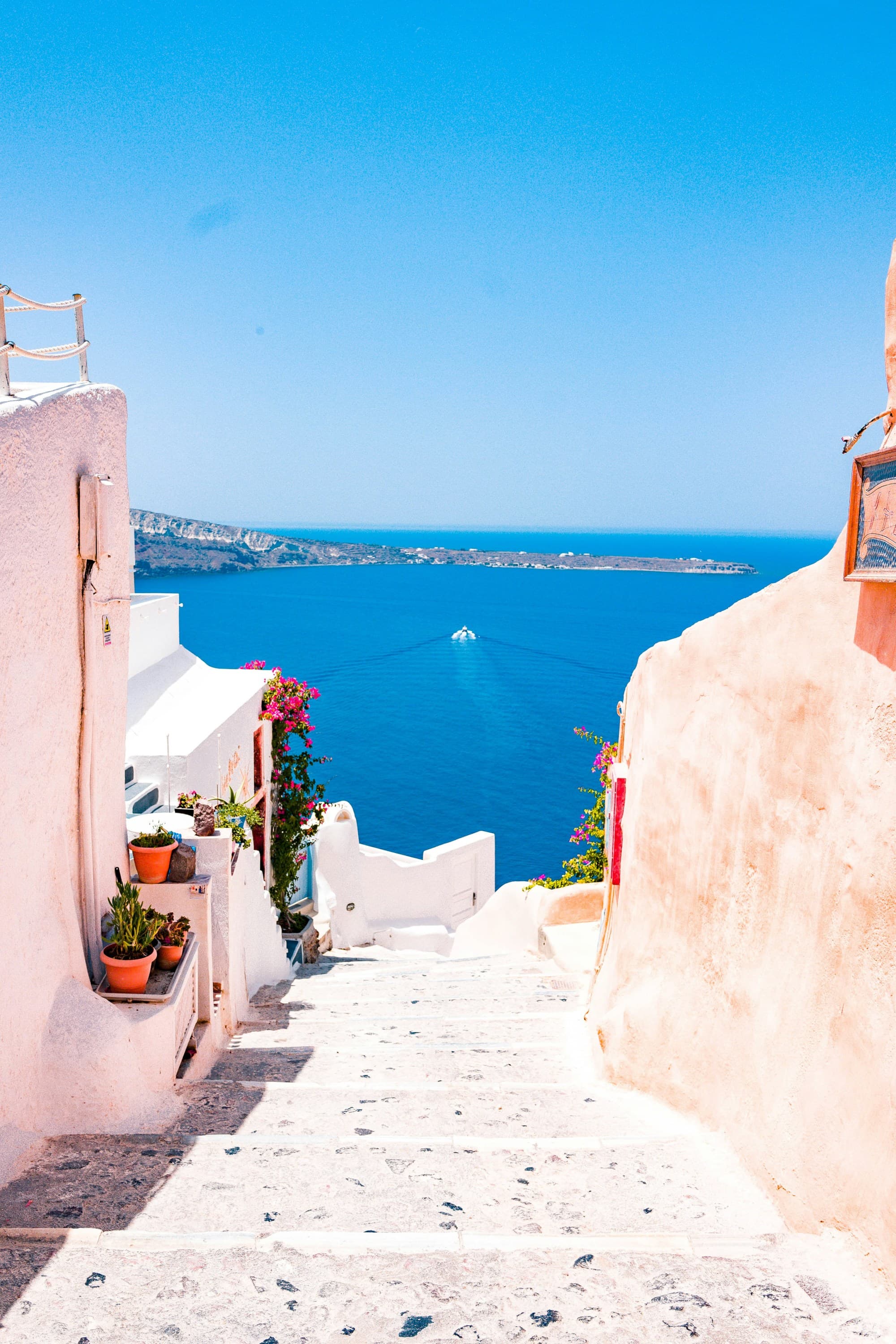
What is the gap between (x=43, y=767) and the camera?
5055mm

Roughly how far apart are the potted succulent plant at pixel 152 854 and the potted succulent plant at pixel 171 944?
1.55 feet

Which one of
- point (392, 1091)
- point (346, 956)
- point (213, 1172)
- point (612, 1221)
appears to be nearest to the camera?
point (612, 1221)

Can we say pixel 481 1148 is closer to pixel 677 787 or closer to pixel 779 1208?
pixel 779 1208

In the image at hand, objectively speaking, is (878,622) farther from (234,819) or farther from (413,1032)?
(234,819)

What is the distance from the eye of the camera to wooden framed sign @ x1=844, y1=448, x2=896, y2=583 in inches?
150

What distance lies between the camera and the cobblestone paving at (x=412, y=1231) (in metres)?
3.07

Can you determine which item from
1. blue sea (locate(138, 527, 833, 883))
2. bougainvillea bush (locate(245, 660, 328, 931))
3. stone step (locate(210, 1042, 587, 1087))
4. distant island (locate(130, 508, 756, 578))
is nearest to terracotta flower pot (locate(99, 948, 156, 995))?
stone step (locate(210, 1042, 587, 1087))

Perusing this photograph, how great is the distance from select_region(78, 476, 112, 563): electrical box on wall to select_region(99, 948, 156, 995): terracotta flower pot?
7.61 ft

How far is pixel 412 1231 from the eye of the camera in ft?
12.3

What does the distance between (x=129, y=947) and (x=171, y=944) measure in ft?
1.36

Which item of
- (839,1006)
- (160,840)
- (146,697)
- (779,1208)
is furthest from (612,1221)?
(146,697)

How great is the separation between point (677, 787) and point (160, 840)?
3549 millimetres

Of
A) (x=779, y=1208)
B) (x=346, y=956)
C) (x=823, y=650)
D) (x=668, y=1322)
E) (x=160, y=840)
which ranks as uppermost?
(x=823, y=650)

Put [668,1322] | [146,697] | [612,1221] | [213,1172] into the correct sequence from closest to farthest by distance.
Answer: [668,1322] → [612,1221] → [213,1172] → [146,697]
